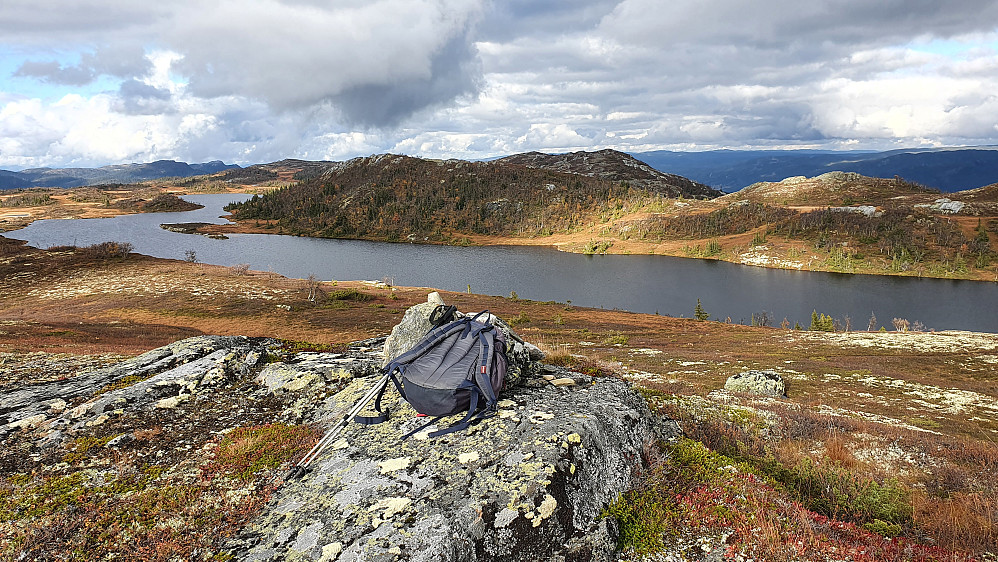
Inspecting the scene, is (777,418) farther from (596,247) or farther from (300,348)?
(596,247)

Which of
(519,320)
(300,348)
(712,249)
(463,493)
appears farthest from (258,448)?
(712,249)

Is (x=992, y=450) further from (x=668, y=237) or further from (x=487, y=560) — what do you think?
(x=668, y=237)

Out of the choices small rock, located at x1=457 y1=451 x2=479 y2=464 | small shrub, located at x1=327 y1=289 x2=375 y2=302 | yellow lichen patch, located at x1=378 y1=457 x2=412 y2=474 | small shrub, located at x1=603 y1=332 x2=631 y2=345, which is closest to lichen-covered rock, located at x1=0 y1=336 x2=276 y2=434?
yellow lichen patch, located at x1=378 y1=457 x2=412 y2=474

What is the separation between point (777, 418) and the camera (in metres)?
10.3

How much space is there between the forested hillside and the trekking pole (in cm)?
13921

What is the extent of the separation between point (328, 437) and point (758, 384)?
15246mm

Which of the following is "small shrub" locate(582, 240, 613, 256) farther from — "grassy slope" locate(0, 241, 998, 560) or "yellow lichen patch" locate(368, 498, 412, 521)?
"yellow lichen patch" locate(368, 498, 412, 521)

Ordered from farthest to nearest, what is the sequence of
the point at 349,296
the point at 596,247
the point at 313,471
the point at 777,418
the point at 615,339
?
the point at 596,247 → the point at 349,296 → the point at 615,339 → the point at 777,418 → the point at 313,471

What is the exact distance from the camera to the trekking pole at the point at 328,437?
5.82m

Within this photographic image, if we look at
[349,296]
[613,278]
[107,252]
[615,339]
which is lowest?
[613,278]

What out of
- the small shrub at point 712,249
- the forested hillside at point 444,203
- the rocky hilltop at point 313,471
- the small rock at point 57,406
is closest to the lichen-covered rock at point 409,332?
the rocky hilltop at point 313,471

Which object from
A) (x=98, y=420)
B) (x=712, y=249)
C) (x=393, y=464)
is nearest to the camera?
(x=393, y=464)

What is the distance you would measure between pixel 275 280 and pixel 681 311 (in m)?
56.4

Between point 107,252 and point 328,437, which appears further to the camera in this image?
point 107,252
